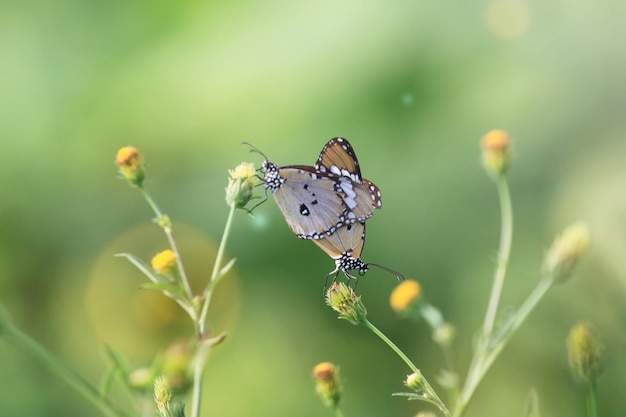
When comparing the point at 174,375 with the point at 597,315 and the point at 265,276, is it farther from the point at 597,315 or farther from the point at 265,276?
the point at 265,276

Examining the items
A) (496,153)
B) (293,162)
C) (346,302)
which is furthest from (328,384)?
(293,162)

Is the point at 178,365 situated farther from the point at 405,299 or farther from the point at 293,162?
the point at 293,162

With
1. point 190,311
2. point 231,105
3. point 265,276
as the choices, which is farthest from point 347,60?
point 190,311

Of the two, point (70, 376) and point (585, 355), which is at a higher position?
point (70, 376)

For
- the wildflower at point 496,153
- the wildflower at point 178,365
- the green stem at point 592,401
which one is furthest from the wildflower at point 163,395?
the wildflower at point 496,153

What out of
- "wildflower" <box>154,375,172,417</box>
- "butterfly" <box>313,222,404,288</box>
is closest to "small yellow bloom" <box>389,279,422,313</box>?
"butterfly" <box>313,222,404,288</box>

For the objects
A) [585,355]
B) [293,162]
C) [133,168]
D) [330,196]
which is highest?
[133,168]
